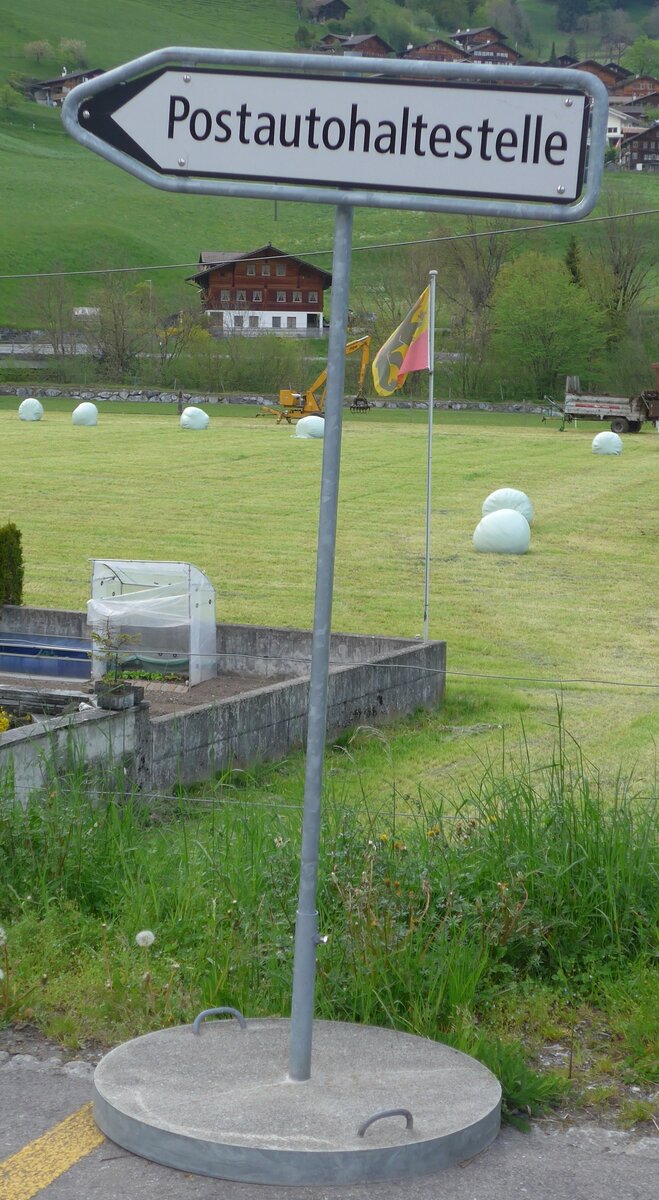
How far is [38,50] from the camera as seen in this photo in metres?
192

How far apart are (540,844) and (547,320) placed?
7763cm

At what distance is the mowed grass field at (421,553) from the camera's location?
521 inches

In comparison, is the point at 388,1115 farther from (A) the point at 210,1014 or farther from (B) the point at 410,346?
(B) the point at 410,346

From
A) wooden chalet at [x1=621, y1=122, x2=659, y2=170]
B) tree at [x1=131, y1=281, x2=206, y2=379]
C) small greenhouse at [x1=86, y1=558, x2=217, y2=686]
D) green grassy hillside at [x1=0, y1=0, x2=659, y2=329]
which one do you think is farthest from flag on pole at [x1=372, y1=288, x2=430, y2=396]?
wooden chalet at [x1=621, y1=122, x2=659, y2=170]

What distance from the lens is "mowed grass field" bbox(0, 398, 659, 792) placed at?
43.4 feet

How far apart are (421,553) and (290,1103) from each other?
20805mm

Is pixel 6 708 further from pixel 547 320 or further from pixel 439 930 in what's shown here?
pixel 547 320

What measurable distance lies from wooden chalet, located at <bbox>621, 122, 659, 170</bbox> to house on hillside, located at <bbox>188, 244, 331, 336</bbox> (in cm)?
7748

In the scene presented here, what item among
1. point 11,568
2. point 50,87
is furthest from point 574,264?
point 50,87

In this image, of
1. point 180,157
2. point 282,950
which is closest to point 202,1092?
point 282,950

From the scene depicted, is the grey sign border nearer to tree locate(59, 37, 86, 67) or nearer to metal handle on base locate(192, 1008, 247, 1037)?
metal handle on base locate(192, 1008, 247, 1037)

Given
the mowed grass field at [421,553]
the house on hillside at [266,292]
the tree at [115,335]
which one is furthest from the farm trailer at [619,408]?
the house on hillside at [266,292]

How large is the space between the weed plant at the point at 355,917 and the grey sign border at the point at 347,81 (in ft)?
6.37

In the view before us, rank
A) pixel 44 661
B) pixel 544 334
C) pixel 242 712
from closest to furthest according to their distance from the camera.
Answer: pixel 242 712 < pixel 44 661 < pixel 544 334
